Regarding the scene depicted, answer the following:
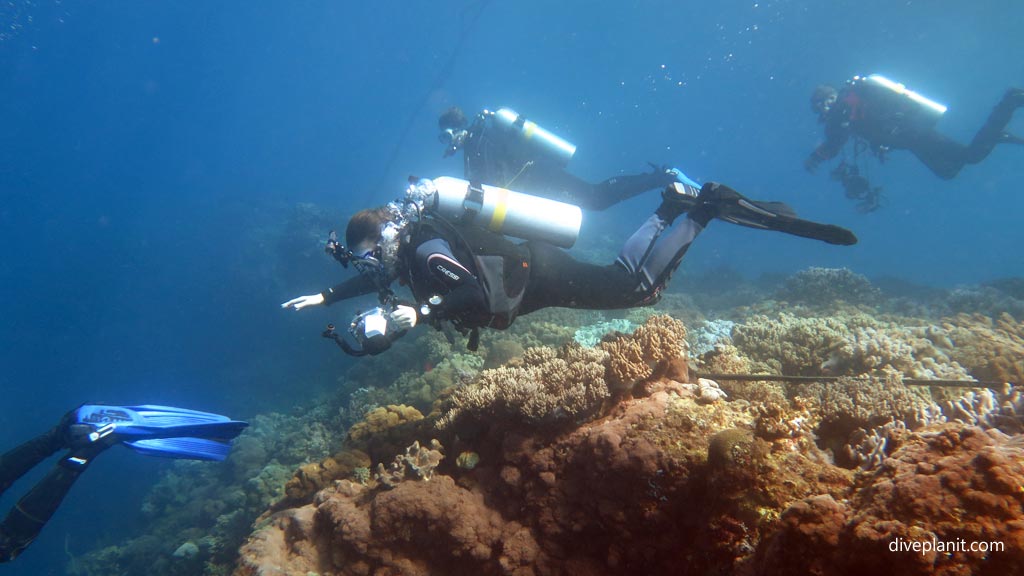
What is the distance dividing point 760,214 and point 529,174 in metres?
6.79

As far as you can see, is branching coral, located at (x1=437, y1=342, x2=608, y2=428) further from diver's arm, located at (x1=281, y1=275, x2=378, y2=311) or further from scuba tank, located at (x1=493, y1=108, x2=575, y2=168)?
scuba tank, located at (x1=493, y1=108, x2=575, y2=168)

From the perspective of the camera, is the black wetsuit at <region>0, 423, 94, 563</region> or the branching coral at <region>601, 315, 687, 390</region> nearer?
the branching coral at <region>601, 315, 687, 390</region>

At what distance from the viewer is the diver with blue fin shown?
1255cm

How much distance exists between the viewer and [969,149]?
12711 millimetres

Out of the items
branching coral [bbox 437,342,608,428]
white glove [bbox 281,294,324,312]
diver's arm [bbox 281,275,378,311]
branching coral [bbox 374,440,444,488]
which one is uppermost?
diver's arm [bbox 281,275,378,311]

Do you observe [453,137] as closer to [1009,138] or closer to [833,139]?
[833,139]

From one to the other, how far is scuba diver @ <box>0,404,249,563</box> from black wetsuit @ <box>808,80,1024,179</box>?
1739 centimetres

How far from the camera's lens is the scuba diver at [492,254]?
3910 mm

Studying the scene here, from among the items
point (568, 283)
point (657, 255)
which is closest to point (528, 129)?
point (657, 255)

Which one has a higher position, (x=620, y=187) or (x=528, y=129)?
(x=528, y=129)

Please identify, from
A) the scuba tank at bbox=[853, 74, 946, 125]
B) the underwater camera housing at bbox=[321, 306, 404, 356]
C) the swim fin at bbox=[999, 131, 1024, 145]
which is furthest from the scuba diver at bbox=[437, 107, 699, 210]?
the swim fin at bbox=[999, 131, 1024, 145]

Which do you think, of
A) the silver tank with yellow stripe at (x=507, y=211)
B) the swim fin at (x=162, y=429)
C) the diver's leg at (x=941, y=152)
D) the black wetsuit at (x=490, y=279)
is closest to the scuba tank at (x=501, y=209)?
the silver tank with yellow stripe at (x=507, y=211)

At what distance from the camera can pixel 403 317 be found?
373cm

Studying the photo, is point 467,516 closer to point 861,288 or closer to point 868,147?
point 861,288
